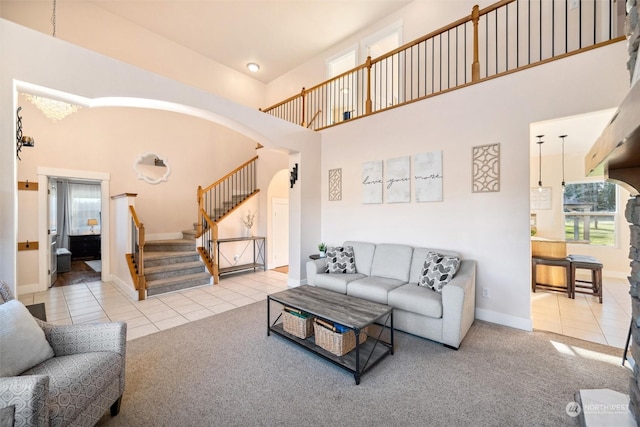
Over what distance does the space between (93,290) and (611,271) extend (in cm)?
1033

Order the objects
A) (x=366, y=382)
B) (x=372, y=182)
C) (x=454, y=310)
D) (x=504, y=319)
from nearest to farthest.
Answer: (x=366, y=382)
(x=454, y=310)
(x=504, y=319)
(x=372, y=182)

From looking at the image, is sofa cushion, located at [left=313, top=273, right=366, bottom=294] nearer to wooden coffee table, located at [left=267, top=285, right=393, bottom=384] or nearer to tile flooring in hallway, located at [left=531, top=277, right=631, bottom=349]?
wooden coffee table, located at [left=267, top=285, right=393, bottom=384]

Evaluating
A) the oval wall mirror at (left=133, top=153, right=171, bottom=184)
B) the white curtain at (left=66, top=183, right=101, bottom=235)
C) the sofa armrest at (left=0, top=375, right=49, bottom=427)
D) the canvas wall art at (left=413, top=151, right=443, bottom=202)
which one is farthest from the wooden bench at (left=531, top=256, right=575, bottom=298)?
the white curtain at (left=66, top=183, right=101, bottom=235)

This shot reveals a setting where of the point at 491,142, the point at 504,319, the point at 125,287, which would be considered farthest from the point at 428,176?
the point at 125,287

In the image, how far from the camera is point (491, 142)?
334 cm

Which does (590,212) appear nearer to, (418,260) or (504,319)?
(504,319)

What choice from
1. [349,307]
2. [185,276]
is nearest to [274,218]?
[185,276]

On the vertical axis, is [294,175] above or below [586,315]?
above

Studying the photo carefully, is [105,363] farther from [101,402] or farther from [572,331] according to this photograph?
[572,331]

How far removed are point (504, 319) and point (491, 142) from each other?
2.26 m

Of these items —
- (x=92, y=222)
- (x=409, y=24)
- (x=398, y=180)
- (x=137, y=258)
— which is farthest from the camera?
(x=92, y=222)

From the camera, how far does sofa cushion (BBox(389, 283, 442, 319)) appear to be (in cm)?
277

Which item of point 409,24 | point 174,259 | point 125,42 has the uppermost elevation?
point 409,24

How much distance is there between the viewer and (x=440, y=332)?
276 cm
